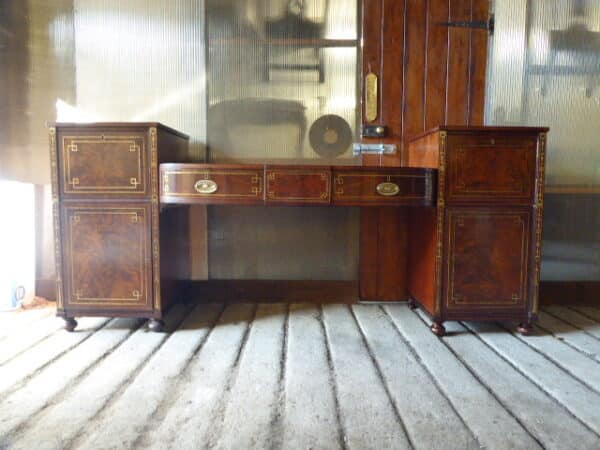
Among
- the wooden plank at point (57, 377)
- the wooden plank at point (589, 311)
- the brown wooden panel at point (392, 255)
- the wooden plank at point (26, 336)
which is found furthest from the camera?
the brown wooden panel at point (392, 255)

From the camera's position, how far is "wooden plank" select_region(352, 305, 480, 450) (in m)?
1.08

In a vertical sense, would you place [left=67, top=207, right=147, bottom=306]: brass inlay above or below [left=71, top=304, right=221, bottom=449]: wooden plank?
above

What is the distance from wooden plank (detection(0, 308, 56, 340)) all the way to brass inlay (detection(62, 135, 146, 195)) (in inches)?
30.0

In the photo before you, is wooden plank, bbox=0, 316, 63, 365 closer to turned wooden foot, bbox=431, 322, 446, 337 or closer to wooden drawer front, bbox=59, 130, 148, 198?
wooden drawer front, bbox=59, 130, 148, 198

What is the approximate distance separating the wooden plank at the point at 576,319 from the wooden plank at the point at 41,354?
246cm

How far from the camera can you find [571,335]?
6.15ft

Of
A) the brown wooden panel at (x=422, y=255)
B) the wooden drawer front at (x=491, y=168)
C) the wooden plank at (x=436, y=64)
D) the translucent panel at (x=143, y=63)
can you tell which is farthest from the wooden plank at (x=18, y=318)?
the wooden plank at (x=436, y=64)

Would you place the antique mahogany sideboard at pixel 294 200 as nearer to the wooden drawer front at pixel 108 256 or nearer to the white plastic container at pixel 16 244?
the wooden drawer front at pixel 108 256

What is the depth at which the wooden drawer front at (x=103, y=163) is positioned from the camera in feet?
5.73

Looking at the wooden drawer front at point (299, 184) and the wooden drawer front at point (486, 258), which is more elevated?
the wooden drawer front at point (299, 184)

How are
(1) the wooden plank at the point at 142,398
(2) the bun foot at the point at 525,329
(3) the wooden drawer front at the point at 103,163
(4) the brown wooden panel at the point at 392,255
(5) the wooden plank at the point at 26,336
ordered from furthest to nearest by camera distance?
(4) the brown wooden panel at the point at 392,255
(2) the bun foot at the point at 525,329
(3) the wooden drawer front at the point at 103,163
(5) the wooden plank at the point at 26,336
(1) the wooden plank at the point at 142,398

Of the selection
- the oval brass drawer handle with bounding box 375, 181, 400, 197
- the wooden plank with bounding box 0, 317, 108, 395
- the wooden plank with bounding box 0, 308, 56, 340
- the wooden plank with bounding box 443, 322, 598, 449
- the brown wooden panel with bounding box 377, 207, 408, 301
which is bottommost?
the wooden plank with bounding box 443, 322, 598, 449

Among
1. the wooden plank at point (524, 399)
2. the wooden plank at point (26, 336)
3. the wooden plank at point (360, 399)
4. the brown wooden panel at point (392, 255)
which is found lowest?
the wooden plank at point (524, 399)

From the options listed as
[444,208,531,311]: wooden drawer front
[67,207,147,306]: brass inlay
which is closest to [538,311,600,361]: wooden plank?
[444,208,531,311]: wooden drawer front
